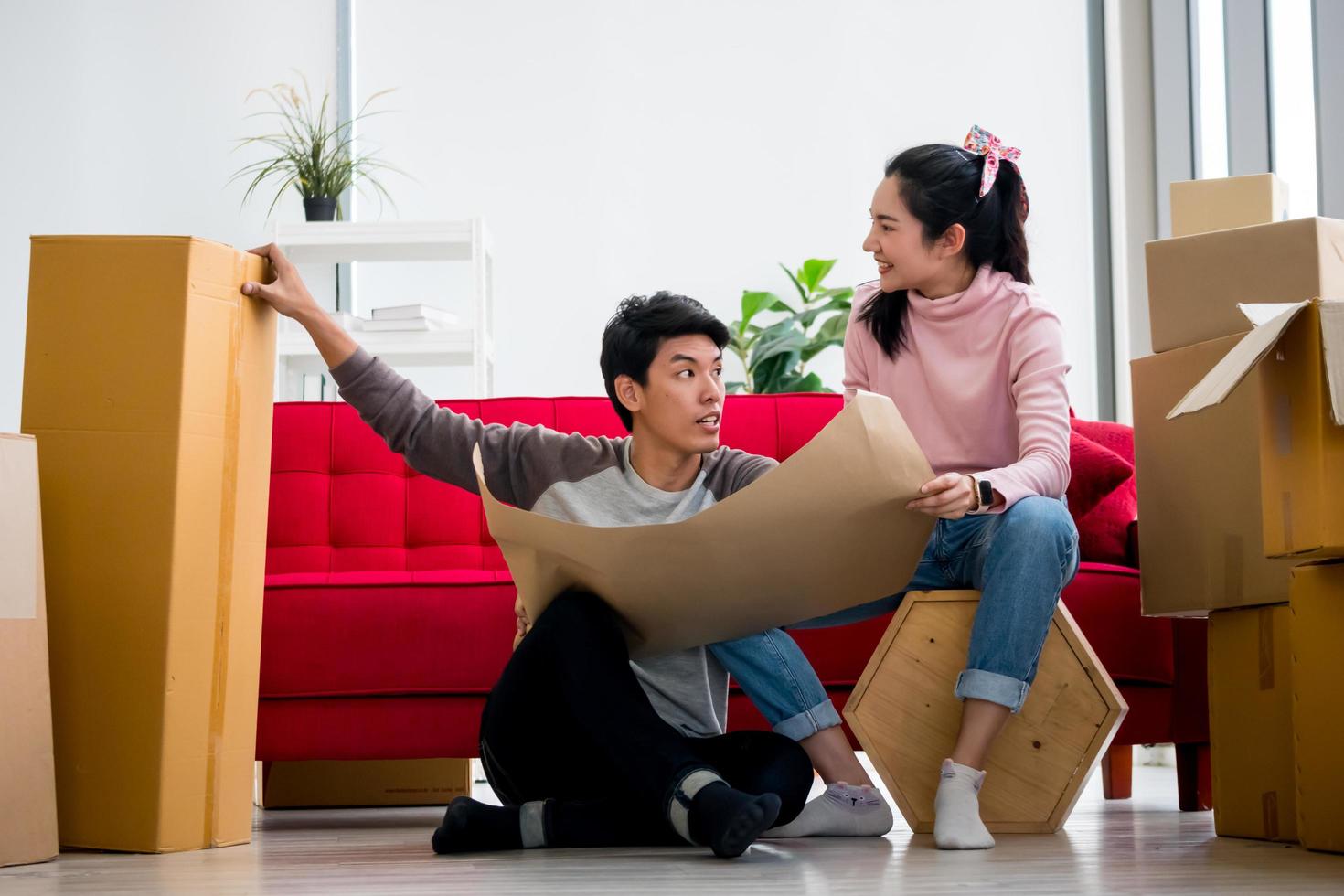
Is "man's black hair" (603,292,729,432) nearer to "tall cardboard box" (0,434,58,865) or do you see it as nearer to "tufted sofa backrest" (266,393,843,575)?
"tall cardboard box" (0,434,58,865)

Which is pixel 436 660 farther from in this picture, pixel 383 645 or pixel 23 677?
pixel 23 677

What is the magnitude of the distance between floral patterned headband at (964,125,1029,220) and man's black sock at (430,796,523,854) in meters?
1.00

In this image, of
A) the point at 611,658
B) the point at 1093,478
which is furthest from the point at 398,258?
the point at 611,658

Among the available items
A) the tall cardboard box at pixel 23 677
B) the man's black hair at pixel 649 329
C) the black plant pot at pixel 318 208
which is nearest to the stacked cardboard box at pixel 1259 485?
the man's black hair at pixel 649 329

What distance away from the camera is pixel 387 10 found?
4258 mm

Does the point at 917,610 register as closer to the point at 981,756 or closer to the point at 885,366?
the point at 981,756

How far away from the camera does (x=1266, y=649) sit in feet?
5.26

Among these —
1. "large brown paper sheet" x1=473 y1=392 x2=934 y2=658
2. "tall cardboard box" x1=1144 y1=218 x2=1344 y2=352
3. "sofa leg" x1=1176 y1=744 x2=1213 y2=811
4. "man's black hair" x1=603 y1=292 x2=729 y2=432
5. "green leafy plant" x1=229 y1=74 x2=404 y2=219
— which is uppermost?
"green leafy plant" x1=229 y1=74 x2=404 y2=219

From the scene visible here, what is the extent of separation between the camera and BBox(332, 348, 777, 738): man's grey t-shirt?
1.59 metres

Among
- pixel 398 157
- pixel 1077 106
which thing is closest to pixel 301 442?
pixel 398 157

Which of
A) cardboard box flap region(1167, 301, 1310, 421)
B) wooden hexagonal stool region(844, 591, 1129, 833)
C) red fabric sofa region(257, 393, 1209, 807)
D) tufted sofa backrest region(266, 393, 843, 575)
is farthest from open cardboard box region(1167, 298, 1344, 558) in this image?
tufted sofa backrest region(266, 393, 843, 575)

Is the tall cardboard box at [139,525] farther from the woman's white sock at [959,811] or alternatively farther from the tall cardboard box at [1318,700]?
the tall cardboard box at [1318,700]

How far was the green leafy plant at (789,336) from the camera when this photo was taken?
3.89 m

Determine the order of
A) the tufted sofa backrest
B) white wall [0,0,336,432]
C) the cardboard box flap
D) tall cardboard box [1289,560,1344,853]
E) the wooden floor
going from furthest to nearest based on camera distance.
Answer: white wall [0,0,336,432]
the tufted sofa backrest
tall cardboard box [1289,560,1344,853]
the cardboard box flap
the wooden floor
